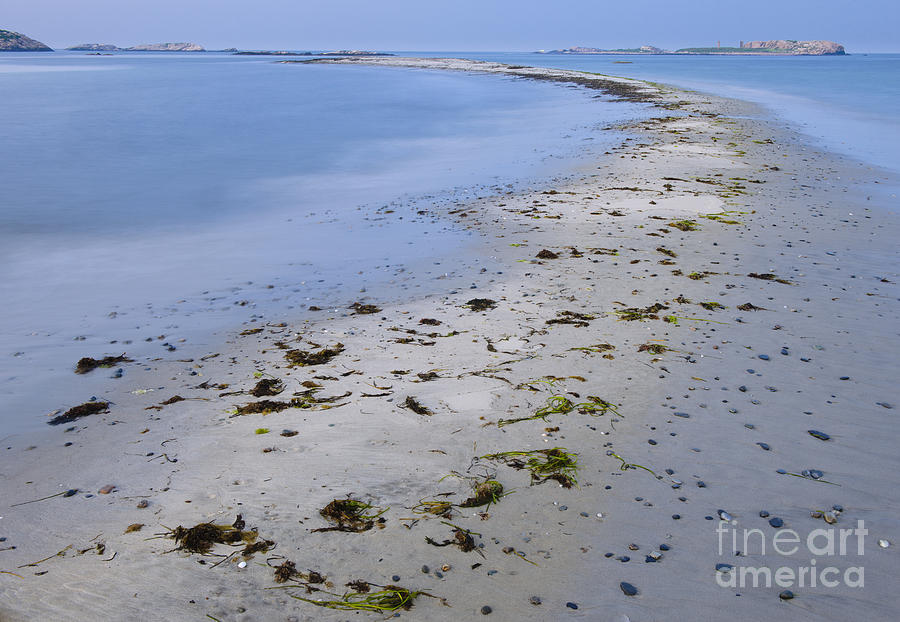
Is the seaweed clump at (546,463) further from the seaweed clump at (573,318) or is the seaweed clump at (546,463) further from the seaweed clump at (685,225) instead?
the seaweed clump at (685,225)

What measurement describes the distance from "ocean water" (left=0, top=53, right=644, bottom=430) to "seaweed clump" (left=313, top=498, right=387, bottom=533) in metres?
2.93

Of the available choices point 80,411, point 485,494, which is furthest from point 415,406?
point 80,411

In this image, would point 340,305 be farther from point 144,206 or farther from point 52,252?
point 144,206

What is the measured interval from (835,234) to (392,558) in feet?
28.9

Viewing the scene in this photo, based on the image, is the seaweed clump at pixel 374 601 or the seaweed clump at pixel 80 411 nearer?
the seaweed clump at pixel 374 601

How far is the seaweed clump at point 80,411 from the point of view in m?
4.68

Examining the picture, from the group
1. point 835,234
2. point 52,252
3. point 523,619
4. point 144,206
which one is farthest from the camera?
point 144,206

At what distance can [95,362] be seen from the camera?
18.4 ft

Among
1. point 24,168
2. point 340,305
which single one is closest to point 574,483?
point 340,305

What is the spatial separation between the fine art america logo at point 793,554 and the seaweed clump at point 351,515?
1.97m

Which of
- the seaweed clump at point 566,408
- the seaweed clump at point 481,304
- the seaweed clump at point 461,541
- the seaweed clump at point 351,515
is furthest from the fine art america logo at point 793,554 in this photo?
the seaweed clump at point 481,304

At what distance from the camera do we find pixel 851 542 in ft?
10.8

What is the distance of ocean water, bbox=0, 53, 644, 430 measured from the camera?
261 inches

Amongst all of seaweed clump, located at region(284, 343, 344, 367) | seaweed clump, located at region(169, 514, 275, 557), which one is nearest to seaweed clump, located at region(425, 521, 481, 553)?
seaweed clump, located at region(169, 514, 275, 557)
